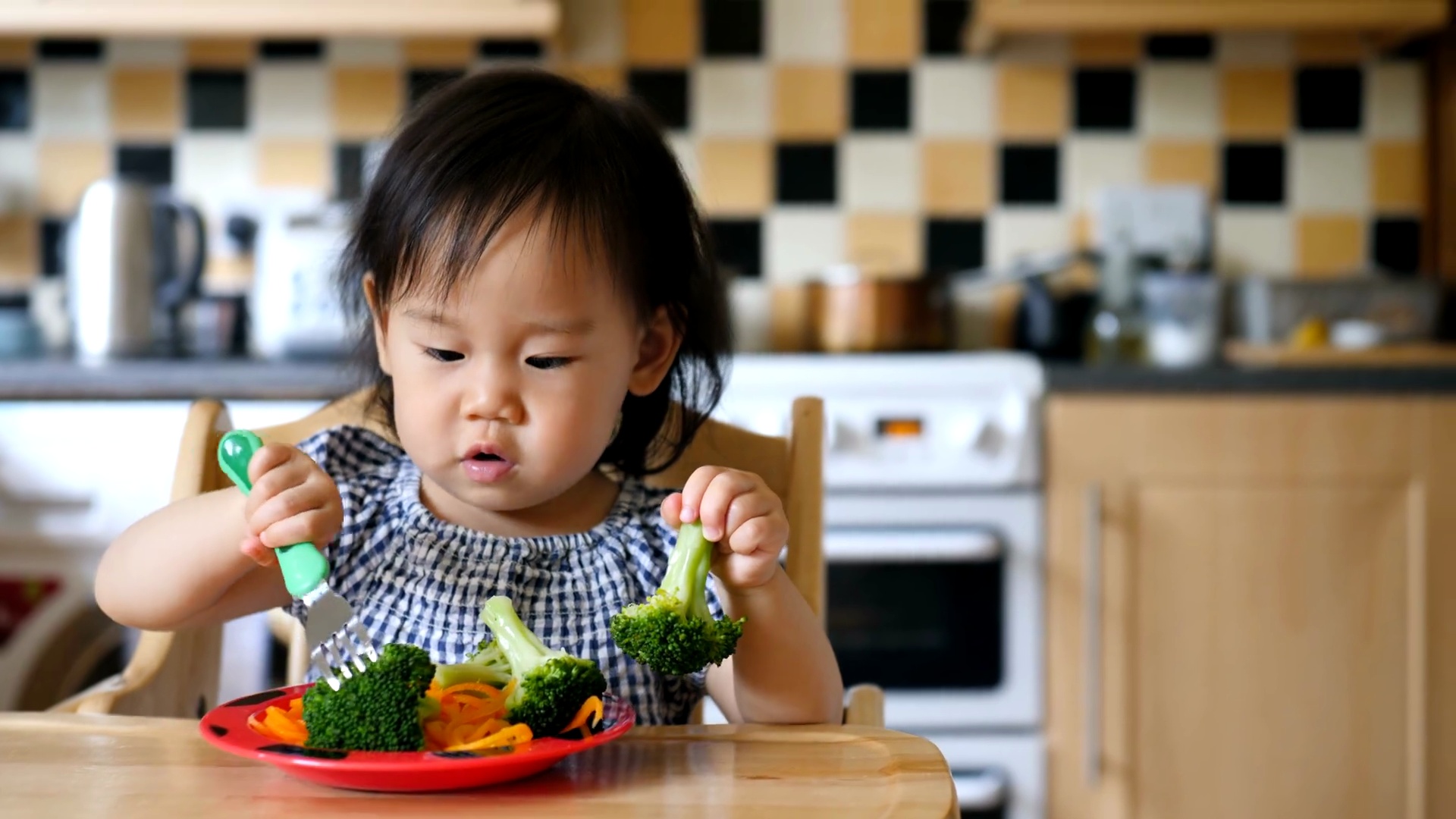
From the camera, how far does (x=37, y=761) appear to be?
2.32 ft

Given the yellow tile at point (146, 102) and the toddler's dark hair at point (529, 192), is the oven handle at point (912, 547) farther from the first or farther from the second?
the yellow tile at point (146, 102)

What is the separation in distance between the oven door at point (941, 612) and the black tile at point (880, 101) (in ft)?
2.89

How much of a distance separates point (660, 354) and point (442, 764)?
0.43 m

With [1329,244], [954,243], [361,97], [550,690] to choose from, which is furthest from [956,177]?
[550,690]

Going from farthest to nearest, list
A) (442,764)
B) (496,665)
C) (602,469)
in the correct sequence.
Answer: (602,469), (496,665), (442,764)

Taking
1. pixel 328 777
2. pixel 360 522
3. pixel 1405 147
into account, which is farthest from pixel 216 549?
pixel 1405 147

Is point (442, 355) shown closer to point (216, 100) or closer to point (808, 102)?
point (808, 102)

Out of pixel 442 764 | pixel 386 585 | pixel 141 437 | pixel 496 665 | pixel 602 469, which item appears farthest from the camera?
pixel 141 437

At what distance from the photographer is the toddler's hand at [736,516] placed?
76 centimetres

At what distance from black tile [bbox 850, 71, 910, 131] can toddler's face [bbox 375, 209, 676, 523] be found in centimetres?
183

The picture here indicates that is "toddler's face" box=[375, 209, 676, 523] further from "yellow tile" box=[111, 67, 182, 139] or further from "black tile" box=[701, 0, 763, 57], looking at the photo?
"yellow tile" box=[111, 67, 182, 139]

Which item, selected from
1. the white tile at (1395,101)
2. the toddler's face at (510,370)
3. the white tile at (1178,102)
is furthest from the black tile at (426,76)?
the toddler's face at (510,370)

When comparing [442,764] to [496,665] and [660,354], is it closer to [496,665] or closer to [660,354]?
[496,665]

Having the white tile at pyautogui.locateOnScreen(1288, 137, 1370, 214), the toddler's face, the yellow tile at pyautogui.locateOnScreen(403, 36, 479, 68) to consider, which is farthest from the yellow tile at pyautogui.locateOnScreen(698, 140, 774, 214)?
the toddler's face
